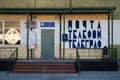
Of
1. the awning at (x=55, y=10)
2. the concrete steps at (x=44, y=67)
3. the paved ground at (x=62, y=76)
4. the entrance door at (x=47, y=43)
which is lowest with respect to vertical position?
the paved ground at (x=62, y=76)

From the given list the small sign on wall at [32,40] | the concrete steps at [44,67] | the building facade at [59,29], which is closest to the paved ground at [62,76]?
the concrete steps at [44,67]

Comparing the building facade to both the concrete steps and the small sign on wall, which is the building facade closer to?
the small sign on wall

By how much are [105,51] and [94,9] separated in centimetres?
312

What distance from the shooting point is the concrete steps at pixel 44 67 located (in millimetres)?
25478

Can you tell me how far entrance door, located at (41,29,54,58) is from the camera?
29.9 m

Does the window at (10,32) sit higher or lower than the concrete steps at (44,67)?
higher

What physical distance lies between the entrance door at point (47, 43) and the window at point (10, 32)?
1.85 m

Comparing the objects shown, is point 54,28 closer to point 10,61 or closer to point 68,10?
point 68,10

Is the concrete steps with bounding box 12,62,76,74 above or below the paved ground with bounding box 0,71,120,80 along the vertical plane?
above

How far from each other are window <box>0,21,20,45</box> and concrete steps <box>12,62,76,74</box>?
13.0ft

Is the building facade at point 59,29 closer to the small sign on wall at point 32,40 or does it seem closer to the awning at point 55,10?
the small sign on wall at point 32,40

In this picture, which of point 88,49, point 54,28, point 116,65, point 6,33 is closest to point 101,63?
point 116,65

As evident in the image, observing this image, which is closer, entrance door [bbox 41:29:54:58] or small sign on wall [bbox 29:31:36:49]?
small sign on wall [bbox 29:31:36:49]

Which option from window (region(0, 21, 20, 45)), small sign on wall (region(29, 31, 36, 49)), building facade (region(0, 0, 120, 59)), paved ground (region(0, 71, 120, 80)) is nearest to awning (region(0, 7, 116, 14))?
building facade (region(0, 0, 120, 59))
